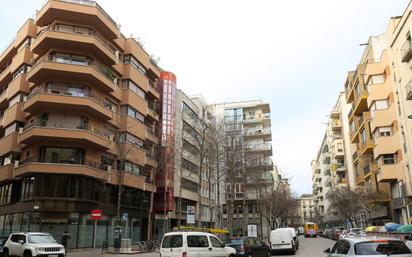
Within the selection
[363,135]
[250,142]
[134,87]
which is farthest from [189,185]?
[363,135]

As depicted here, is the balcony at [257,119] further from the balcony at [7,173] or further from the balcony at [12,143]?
the balcony at [7,173]

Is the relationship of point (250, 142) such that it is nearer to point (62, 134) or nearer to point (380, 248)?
point (62, 134)

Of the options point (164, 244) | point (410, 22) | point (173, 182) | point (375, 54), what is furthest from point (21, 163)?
point (375, 54)

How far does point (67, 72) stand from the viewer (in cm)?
3794

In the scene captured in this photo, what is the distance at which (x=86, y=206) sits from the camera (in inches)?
1475

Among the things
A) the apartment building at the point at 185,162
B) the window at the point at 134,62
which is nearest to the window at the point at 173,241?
the window at the point at 134,62

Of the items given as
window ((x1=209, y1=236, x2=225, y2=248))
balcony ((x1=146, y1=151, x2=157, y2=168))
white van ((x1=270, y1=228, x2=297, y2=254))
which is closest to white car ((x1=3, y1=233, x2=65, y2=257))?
window ((x1=209, y1=236, x2=225, y2=248))

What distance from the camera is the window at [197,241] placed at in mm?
18561

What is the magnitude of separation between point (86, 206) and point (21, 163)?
26.6 feet

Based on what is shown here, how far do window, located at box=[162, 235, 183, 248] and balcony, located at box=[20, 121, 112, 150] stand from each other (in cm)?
2077

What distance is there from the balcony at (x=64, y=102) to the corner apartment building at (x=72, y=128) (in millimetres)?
90

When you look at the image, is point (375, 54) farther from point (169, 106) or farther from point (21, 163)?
point (21, 163)

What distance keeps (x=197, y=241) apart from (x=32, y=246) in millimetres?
10250

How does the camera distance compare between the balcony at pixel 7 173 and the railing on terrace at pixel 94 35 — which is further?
the balcony at pixel 7 173
